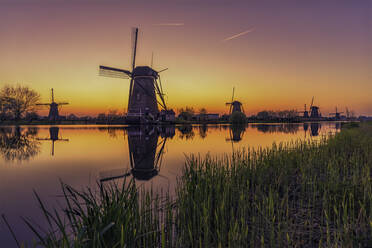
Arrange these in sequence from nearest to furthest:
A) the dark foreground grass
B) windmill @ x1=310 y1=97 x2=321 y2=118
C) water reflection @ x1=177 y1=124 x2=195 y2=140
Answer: the dark foreground grass, water reflection @ x1=177 y1=124 x2=195 y2=140, windmill @ x1=310 y1=97 x2=321 y2=118

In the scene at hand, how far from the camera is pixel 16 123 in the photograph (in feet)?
206

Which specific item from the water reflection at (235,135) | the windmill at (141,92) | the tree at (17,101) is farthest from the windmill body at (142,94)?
the tree at (17,101)

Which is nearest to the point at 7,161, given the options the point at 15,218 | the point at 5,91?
the point at 15,218

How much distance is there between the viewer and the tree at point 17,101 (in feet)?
193

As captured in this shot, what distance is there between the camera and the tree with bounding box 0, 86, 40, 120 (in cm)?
5884

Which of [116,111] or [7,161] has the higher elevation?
[116,111]

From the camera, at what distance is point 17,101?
5988 cm

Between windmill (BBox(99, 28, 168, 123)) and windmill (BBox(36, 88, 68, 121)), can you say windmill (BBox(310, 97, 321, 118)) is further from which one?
windmill (BBox(36, 88, 68, 121))

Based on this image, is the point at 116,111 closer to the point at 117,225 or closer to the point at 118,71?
the point at 118,71

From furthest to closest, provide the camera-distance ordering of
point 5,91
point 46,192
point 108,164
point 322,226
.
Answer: point 5,91
point 108,164
point 46,192
point 322,226

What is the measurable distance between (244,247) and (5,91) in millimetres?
80476

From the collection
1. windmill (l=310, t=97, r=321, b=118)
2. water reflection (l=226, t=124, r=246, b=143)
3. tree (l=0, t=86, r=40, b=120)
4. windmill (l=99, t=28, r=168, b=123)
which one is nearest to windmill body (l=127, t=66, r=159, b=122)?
windmill (l=99, t=28, r=168, b=123)

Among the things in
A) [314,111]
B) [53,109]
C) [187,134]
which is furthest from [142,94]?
[314,111]

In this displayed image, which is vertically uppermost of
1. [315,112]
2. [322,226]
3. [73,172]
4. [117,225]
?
[315,112]
